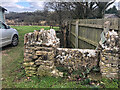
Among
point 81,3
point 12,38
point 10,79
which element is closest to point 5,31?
point 12,38

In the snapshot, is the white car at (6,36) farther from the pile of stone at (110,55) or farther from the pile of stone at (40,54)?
the pile of stone at (110,55)

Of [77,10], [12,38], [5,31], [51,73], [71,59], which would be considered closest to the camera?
[51,73]

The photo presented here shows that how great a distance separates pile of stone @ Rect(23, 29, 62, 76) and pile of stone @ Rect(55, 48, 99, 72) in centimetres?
38

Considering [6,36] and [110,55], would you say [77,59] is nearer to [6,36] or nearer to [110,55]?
[110,55]

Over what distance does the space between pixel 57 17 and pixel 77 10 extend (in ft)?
6.10

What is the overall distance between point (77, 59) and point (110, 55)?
1061 millimetres

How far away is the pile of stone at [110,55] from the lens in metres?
3.47

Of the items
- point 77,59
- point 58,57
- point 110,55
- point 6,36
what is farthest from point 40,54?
point 6,36

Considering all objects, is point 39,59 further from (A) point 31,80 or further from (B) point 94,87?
(B) point 94,87

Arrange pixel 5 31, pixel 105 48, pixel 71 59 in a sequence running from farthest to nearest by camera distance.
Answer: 1. pixel 5 31
2. pixel 71 59
3. pixel 105 48

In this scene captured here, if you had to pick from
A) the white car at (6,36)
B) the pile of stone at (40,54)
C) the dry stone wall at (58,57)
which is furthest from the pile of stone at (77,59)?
the white car at (6,36)

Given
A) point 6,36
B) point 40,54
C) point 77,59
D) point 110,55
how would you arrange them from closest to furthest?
point 110,55 < point 40,54 < point 77,59 < point 6,36

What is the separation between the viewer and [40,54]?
3857 mm

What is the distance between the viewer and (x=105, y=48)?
355 centimetres
